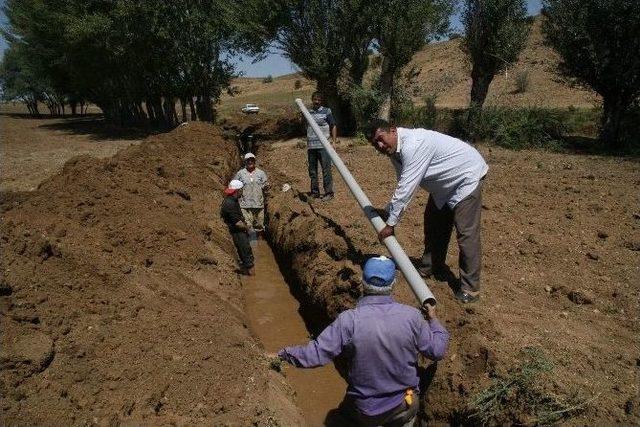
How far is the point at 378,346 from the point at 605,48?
15.9 meters

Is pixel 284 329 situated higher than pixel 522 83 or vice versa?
pixel 522 83

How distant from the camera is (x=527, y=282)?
5.54 metres

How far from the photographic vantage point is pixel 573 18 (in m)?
15.0

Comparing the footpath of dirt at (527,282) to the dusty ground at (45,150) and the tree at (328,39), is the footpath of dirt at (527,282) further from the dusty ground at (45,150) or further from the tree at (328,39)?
the tree at (328,39)

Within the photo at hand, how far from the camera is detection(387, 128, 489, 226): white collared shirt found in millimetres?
4465

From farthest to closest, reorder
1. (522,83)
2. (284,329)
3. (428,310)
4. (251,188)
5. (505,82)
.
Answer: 1. (505,82)
2. (522,83)
3. (251,188)
4. (284,329)
5. (428,310)

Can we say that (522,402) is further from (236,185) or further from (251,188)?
(251,188)

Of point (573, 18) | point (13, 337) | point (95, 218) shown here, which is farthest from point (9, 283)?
point (573, 18)

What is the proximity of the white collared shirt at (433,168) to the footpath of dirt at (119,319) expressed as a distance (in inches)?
85.5

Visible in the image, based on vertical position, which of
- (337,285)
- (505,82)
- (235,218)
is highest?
(505,82)

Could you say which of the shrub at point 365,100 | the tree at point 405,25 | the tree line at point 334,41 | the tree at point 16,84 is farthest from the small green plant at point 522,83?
the tree at point 16,84

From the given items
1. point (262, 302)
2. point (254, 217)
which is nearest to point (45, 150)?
point (254, 217)

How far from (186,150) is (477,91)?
468 inches

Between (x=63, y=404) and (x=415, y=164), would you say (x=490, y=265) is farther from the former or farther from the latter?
(x=63, y=404)
